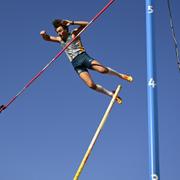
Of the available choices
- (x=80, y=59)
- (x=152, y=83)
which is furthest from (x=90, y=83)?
(x=152, y=83)

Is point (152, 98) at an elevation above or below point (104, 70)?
below

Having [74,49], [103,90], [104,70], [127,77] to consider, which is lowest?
[103,90]

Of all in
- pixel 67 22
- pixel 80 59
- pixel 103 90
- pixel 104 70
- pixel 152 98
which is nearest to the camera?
pixel 152 98

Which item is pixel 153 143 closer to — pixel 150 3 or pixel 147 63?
pixel 147 63

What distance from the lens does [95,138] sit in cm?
634

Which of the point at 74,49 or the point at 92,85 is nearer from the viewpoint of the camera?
the point at 92,85

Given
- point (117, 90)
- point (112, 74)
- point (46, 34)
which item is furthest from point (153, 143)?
point (46, 34)

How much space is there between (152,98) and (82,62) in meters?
3.45

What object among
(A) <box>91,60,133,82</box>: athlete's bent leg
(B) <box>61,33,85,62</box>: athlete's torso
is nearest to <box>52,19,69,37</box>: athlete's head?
(B) <box>61,33,85,62</box>: athlete's torso

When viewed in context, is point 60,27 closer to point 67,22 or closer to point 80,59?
point 67,22

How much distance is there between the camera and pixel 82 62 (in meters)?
8.47

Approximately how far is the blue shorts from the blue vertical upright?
2857mm

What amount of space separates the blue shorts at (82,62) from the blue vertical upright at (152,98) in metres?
2.86

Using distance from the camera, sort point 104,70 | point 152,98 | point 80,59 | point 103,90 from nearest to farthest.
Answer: point 152,98 < point 104,70 < point 103,90 < point 80,59
